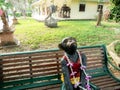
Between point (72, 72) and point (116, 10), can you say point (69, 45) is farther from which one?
point (116, 10)

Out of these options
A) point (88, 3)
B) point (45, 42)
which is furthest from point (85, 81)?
point (88, 3)

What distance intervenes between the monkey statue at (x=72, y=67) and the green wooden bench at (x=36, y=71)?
41 centimetres

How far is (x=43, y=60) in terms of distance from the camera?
13.0 feet

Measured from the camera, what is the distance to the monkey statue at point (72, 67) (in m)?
3.11

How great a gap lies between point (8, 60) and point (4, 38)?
7.38m

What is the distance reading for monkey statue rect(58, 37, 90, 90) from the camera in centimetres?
311

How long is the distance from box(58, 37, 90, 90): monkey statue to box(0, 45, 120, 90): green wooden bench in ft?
1.34

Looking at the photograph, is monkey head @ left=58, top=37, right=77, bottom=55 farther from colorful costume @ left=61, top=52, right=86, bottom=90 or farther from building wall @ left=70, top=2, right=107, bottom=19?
building wall @ left=70, top=2, right=107, bottom=19

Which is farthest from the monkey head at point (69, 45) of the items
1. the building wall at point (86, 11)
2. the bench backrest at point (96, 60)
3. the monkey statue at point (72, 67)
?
the building wall at point (86, 11)

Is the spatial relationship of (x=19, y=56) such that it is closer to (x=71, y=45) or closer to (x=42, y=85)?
(x=42, y=85)

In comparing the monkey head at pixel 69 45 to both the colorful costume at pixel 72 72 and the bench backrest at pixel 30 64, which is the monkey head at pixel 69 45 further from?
the bench backrest at pixel 30 64

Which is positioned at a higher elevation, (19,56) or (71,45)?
(71,45)

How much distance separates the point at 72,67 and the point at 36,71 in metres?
1.04

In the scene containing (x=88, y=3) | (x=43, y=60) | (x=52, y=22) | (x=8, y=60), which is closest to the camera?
(x=8, y=60)
